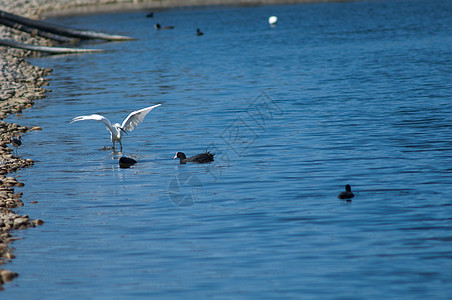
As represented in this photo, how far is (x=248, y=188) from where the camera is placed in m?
15.1

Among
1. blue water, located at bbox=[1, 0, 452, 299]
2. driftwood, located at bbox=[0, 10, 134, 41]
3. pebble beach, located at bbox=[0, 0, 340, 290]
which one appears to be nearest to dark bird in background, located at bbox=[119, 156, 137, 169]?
blue water, located at bbox=[1, 0, 452, 299]

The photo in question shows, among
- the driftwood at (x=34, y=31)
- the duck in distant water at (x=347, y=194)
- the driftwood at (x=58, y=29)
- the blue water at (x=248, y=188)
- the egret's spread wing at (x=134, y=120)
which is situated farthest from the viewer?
the driftwood at (x=34, y=31)

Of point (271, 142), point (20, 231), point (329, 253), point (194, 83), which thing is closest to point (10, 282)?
point (20, 231)

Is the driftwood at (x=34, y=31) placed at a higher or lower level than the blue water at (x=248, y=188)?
higher

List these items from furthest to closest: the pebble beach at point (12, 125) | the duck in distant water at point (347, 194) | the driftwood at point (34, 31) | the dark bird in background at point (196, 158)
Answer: the driftwood at point (34, 31) → the dark bird in background at point (196, 158) → the duck in distant water at point (347, 194) → the pebble beach at point (12, 125)

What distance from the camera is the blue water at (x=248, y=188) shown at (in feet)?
A: 34.0

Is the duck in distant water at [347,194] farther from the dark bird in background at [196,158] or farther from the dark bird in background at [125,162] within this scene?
the dark bird in background at [125,162]

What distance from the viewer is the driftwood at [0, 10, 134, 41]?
167 feet

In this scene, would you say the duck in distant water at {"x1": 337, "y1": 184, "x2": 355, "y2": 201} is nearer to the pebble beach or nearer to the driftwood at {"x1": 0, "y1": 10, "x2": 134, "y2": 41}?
the pebble beach

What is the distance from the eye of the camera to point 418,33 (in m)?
52.8

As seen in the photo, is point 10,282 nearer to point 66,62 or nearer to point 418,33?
point 66,62

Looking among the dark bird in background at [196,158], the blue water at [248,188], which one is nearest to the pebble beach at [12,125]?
the blue water at [248,188]

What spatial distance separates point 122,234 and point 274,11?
81541mm

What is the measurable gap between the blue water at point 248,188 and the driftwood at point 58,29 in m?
16.9
